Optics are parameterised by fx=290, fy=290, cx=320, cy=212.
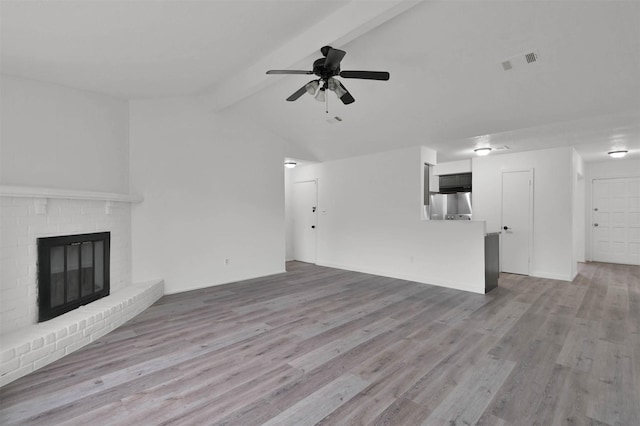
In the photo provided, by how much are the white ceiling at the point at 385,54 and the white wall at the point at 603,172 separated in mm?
3277

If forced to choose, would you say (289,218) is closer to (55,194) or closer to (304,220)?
(304,220)

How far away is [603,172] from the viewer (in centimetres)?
740

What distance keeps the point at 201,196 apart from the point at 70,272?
7.04 feet

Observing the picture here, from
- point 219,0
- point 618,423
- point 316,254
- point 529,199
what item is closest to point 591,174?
point 529,199

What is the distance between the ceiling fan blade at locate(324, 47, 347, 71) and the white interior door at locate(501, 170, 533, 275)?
17.0ft

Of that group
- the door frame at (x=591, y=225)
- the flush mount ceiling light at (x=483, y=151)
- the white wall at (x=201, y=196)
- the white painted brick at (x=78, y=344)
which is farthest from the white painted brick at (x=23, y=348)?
the door frame at (x=591, y=225)

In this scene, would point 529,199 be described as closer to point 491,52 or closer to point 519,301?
point 519,301

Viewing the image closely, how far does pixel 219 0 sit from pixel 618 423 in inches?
164

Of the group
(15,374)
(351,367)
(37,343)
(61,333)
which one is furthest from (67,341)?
(351,367)

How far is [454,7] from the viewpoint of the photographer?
104 inches

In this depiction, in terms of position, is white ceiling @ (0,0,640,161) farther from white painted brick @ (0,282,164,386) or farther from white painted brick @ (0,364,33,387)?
white painted brick @ (0,364,33,387)

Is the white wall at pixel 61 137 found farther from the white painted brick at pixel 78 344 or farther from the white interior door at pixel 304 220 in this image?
the white interior door at pixel 304 220

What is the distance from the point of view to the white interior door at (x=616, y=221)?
7.00 metres

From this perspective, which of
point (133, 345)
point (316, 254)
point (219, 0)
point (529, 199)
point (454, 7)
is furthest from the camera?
point (316, 254)
